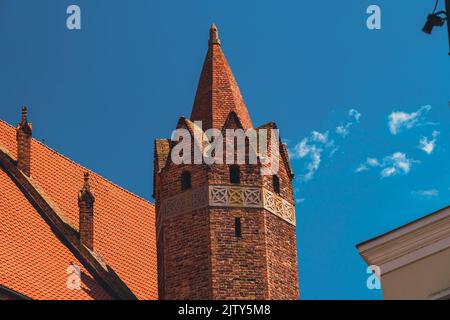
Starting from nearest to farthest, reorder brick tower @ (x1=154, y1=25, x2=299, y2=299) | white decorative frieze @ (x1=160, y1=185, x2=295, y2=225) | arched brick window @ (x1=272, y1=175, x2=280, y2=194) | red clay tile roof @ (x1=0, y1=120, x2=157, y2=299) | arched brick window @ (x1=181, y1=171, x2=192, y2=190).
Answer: brick tower @ (x1=154, y1=25, x2=299, y2=299) < white decorative frieze @ (x1=160, y1=185, x2=295, y2=225) < arched brick window @ (x1=181, y1=171, x2=192, y2=190) < arched brick window @ (x1=272, y1=175, x2=280, y2=194) < red clay tile roof @ (x1=0, y1=120, x2=157, y2=299)

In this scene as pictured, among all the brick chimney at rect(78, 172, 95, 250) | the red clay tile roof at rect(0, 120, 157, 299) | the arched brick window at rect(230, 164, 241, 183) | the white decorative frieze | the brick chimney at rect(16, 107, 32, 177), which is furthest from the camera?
the brick chimney at rect(16, 107, 32, 177)

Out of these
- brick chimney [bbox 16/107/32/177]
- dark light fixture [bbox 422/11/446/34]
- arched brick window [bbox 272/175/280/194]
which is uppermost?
brick chimney [bbox 16/107/32/177]

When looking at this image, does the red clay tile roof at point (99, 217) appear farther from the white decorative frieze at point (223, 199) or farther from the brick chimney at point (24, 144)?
the white decorative frieze at point (223, 199)

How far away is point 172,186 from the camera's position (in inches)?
1195

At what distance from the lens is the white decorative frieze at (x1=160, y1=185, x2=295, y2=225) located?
2950 centimetres

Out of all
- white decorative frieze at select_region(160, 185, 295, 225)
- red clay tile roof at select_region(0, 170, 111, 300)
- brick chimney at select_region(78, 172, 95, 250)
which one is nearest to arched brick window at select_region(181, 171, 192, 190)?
white decorative frieze at select_region(160, 185, 295, 225)

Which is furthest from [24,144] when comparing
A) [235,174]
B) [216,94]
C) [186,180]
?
[235,174]

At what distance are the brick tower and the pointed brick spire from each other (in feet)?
0.15

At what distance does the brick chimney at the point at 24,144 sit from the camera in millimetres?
34062

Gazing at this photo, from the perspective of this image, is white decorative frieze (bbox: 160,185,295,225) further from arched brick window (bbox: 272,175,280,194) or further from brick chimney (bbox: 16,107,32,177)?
brick chimney (bbox: 16,107,32,177)

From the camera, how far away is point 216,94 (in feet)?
105
